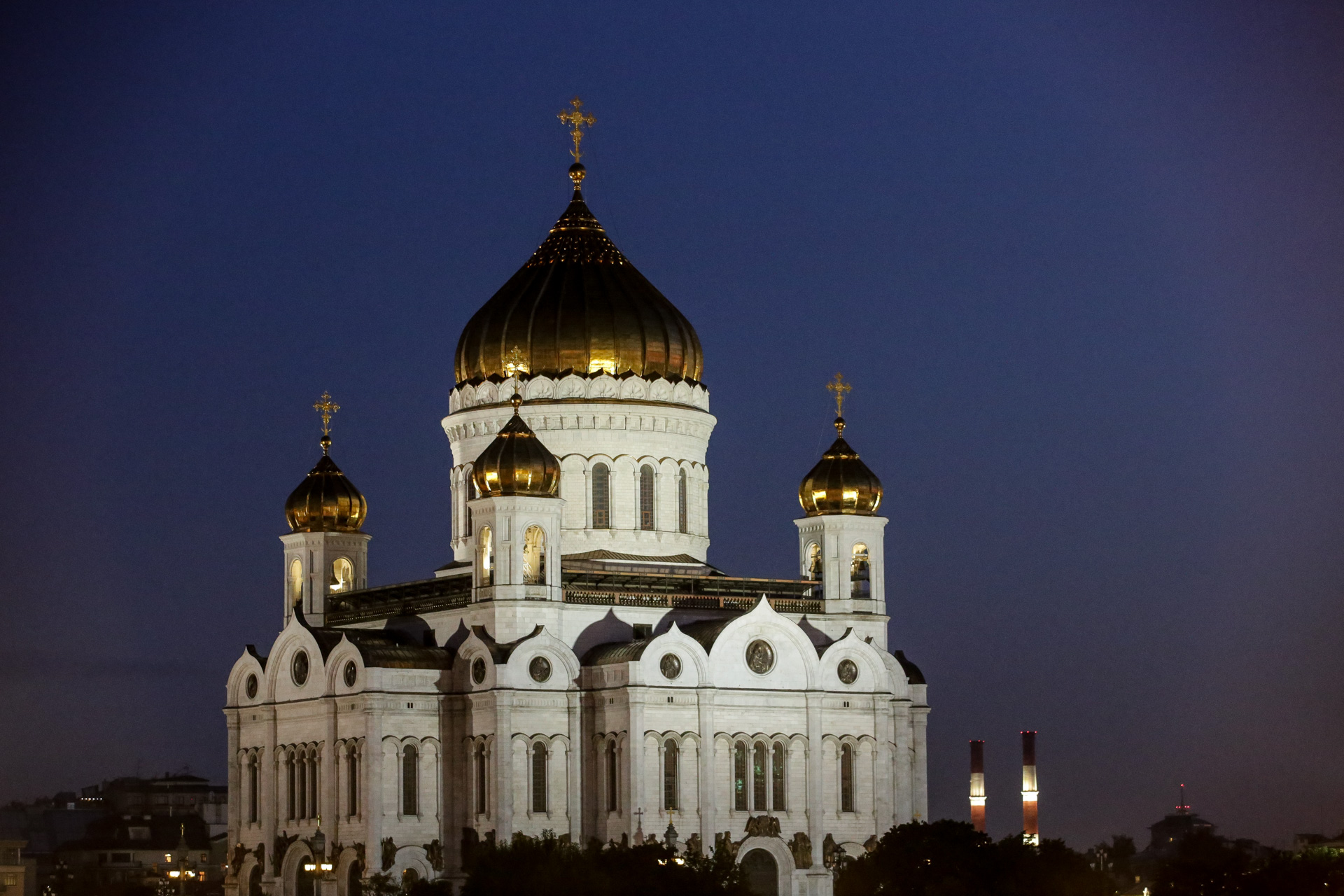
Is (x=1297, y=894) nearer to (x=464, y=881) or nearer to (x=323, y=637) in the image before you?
(x=464, y=881)

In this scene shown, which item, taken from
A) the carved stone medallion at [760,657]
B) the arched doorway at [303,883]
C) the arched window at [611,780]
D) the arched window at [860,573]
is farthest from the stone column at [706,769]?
the arched doorway at [303,883]

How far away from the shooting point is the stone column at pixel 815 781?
78.3m

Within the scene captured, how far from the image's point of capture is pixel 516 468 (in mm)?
77750

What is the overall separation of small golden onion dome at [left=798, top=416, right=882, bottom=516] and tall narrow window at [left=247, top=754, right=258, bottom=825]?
697 inches

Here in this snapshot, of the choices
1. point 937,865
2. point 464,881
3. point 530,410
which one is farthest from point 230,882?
point 937,865

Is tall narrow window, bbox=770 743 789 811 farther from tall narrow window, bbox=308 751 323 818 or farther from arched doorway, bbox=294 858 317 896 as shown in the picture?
arched doorway, bbox=294 858 317 896

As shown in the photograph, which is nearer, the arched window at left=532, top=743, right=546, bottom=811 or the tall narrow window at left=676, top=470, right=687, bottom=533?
the arched window at left=532, top=743, right=546, bottom=811

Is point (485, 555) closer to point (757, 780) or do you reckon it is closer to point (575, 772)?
point (575, 772)

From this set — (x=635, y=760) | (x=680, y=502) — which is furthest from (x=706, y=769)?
(x=680, y=502)

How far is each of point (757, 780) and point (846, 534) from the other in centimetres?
857

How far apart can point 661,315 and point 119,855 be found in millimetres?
45342

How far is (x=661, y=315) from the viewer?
3337 inches

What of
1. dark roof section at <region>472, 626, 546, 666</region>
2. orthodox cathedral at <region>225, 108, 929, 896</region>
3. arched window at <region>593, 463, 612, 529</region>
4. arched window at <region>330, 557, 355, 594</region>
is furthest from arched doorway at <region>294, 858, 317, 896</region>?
arched window at <region>593, 463, 612, 529</region>

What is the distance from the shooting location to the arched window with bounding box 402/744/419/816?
252ft
